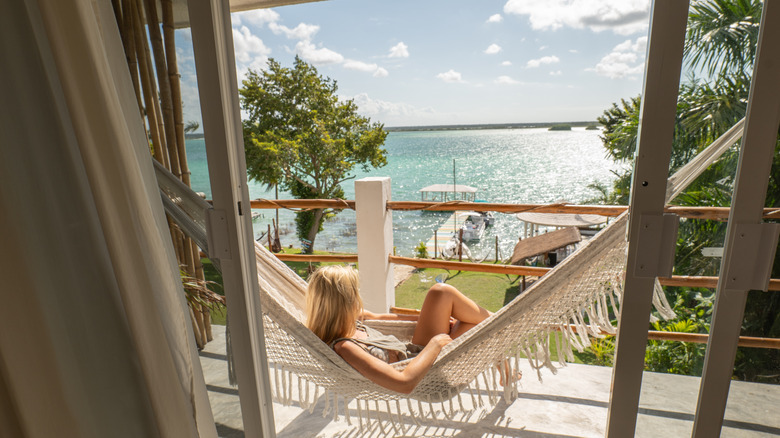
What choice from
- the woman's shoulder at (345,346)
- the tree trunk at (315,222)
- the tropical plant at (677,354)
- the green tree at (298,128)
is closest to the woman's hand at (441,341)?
the woman's shoulder at (345,346)

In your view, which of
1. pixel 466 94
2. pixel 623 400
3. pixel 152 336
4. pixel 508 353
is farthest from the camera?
pixel 466 94

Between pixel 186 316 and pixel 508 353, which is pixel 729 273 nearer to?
pixel 508 353

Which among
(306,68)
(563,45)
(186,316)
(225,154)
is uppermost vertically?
(563,45)

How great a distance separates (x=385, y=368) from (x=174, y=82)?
1.01 m

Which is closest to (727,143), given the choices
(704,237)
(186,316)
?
(704,237)

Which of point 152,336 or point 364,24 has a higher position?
point 364,24

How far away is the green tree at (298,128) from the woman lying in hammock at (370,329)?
10.3 meters

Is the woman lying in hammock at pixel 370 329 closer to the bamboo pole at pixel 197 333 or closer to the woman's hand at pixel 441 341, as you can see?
the woman's hand at pixel 441 341

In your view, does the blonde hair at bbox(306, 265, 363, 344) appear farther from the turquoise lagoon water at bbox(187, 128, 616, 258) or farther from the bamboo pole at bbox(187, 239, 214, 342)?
the turquoise lagoon water at bbox(187, 128, 616, 258)

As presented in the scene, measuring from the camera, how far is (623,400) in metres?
0.80

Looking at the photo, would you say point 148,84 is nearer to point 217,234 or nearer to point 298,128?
point 217,234

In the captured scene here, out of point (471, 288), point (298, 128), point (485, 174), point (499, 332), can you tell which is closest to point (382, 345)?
point (499, 332)

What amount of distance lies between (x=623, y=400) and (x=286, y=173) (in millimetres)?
12087

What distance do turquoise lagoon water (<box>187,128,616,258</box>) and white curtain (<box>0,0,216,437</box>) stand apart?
15448mm
